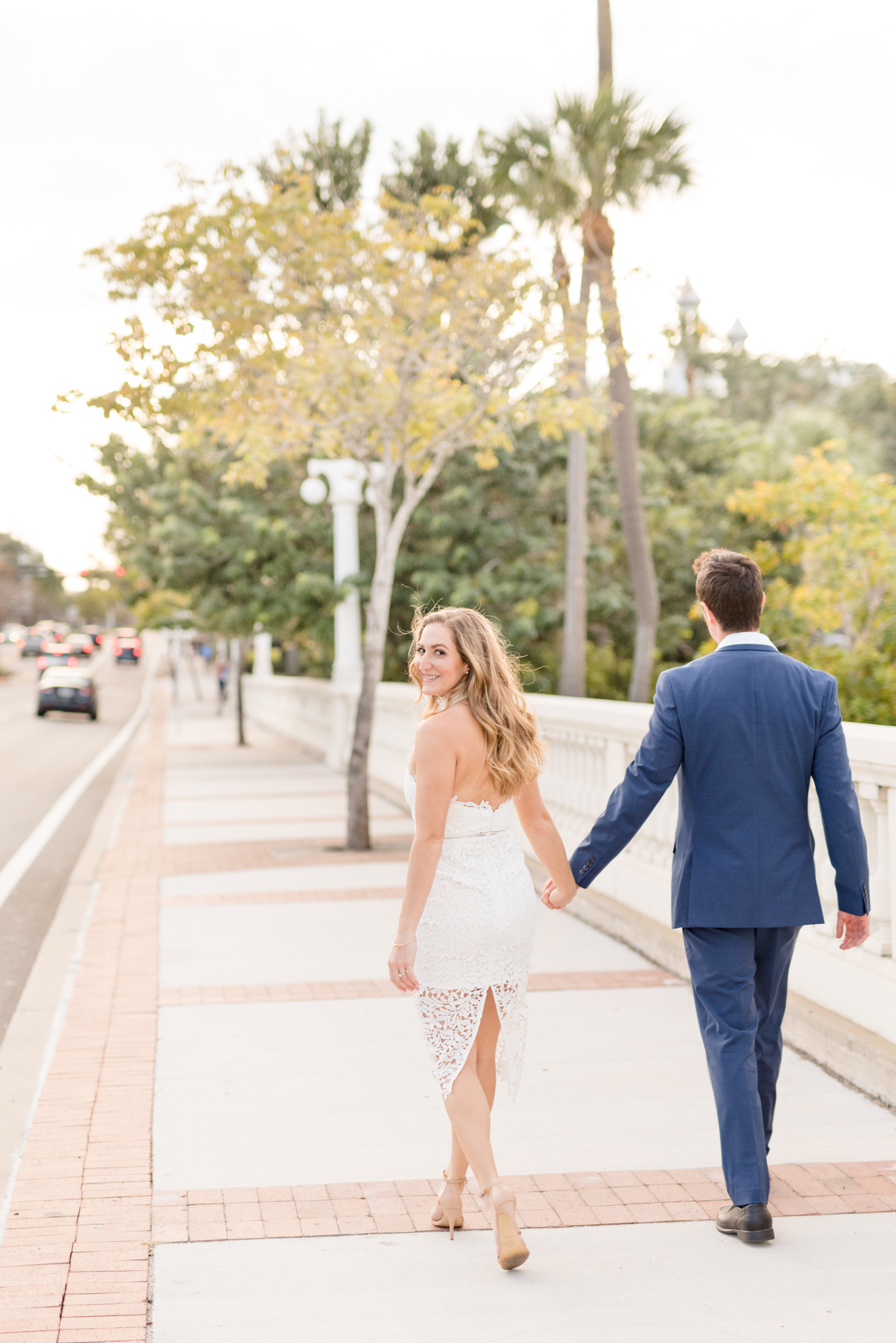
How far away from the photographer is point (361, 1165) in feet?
14.4

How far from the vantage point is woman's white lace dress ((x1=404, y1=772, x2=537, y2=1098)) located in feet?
12.1

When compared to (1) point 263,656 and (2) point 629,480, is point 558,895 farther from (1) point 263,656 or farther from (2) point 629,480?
(1) point 263,656

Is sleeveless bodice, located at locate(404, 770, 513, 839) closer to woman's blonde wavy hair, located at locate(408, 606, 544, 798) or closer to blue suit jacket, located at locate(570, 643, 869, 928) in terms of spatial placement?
woman's blonde wavy hair, located at locate(408, 606, 544, 798)

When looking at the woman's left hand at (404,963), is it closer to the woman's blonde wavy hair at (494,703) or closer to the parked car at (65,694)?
the woman's blonde wavy hair at (494,703)

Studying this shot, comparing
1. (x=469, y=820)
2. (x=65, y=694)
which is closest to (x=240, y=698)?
(x=65, y=694)

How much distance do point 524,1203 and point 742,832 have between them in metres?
1.27

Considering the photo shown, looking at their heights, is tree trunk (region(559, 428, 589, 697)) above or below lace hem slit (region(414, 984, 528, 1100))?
above

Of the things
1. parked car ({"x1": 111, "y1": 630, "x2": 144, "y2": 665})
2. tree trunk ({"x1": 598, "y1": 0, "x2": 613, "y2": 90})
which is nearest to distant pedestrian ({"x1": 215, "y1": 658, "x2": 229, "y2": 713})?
tree trunk ({"x1": 598, "y1": 0, "x2": 613, "y2": 90})

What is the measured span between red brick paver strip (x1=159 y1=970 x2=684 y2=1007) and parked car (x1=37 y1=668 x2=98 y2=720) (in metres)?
34.3

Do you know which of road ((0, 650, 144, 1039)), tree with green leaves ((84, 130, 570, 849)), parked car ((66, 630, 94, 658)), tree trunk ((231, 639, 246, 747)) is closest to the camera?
road ((0, 650, 144, 1039))

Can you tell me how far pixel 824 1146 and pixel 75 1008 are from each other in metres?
3.56

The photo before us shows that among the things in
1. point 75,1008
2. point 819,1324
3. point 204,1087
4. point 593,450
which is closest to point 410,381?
point 75,1008

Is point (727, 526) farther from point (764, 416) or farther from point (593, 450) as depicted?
point (764, 416)

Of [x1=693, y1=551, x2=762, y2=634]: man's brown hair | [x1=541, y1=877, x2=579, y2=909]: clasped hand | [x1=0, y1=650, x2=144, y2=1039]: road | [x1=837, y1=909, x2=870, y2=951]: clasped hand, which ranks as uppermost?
[x1=693, y1=551, x2=762, y2=634]: man's brown hair
